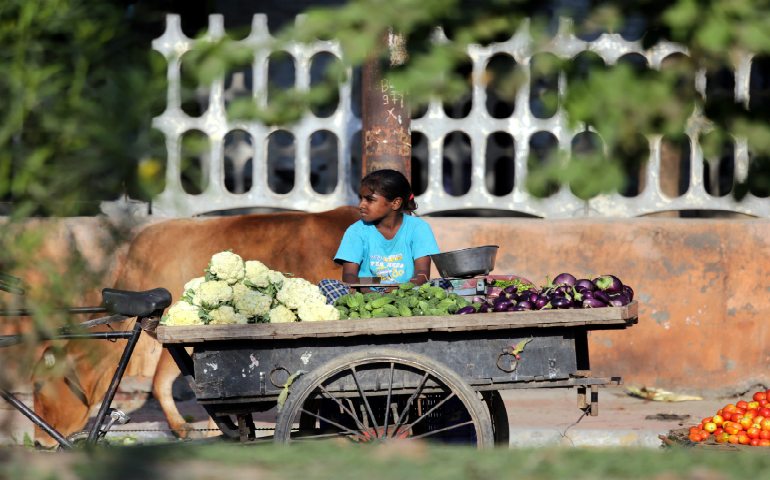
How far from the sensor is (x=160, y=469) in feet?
4.90

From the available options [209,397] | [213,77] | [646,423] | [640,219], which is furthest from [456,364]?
[640,219]

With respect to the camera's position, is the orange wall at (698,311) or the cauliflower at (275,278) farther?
the orange wall at (698,311)

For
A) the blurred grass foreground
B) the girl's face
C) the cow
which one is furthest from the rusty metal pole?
the blurred grass foreground

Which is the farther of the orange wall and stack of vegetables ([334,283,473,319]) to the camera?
the orange wall

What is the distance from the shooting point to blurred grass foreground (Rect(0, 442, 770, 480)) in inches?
58.7

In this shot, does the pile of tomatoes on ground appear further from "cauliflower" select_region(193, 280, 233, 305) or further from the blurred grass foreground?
"cauliflower" select_region(193, 280, 233, 305)

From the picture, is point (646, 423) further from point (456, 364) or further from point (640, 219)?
point (456, 364)

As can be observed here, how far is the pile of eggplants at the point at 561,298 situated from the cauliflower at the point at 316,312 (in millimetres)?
540

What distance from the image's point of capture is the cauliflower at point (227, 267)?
320 cm

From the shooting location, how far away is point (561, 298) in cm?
313

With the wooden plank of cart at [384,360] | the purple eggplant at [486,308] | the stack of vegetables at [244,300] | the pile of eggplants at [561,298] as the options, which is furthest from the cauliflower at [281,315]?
the purple eggplant at [486,308]

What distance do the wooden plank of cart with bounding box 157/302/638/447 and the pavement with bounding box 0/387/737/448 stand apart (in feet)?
4.06

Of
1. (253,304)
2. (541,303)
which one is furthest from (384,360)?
(541,303)

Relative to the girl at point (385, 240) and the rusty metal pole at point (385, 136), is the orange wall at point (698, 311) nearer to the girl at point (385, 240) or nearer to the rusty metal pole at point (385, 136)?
the rusty metal pole at point (385, 136)
